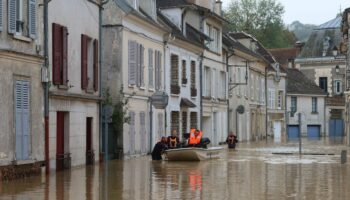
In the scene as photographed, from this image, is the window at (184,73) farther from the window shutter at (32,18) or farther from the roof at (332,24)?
the roof at (332,24)

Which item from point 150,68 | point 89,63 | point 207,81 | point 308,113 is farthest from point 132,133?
point 308,113

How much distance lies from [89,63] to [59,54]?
3.68 meters

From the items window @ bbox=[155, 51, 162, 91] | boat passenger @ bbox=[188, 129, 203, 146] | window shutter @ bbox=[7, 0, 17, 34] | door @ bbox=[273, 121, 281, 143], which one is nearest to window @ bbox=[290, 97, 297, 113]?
door @ bbox=[273, 121, 281, 143]

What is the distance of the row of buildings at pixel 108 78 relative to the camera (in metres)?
22.0

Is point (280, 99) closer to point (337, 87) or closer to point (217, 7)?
point (337, 87)

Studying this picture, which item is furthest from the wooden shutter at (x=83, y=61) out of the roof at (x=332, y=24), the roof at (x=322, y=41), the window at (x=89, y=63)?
the roof at (x=332, y=24)

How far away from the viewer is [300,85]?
273 feet

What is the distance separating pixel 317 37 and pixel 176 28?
49.9 metres

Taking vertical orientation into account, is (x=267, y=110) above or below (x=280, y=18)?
below

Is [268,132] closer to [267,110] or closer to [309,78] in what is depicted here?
[267,110]

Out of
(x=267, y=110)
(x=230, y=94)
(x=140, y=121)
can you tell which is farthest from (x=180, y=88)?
(x=267, y=110)

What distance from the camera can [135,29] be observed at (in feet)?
112

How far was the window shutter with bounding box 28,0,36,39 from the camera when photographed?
2253 cm

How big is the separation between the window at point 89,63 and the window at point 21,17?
5.21m
